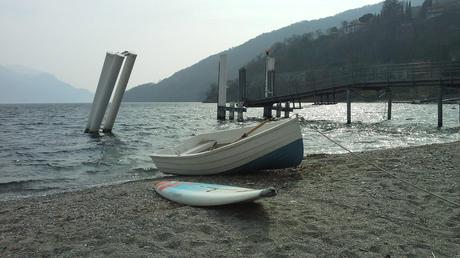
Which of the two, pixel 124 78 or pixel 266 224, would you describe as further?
pixel 124 78

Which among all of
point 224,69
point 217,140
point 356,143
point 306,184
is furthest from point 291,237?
point 224,69

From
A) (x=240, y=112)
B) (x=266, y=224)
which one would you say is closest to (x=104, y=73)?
(x=240, y=112)

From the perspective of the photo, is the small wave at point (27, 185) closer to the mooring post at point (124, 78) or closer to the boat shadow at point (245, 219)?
the boat shadow at point (245, 219)

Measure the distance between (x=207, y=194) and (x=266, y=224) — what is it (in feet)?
5.23

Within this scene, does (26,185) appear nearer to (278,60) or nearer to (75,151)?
(75,151)

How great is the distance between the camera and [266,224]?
19.3ft

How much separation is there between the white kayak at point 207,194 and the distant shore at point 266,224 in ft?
0.53

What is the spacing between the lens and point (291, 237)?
5.43 metres

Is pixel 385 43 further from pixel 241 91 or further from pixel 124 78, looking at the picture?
pixel 124 78

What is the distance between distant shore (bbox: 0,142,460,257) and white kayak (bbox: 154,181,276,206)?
0.16 metres

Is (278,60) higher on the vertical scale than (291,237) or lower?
higher

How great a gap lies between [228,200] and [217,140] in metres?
6.14

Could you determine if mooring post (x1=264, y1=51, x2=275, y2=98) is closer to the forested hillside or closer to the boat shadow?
the boat shadow

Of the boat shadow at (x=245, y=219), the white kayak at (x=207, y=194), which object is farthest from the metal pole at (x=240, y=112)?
the boat shadow at (x=245, y=219)
